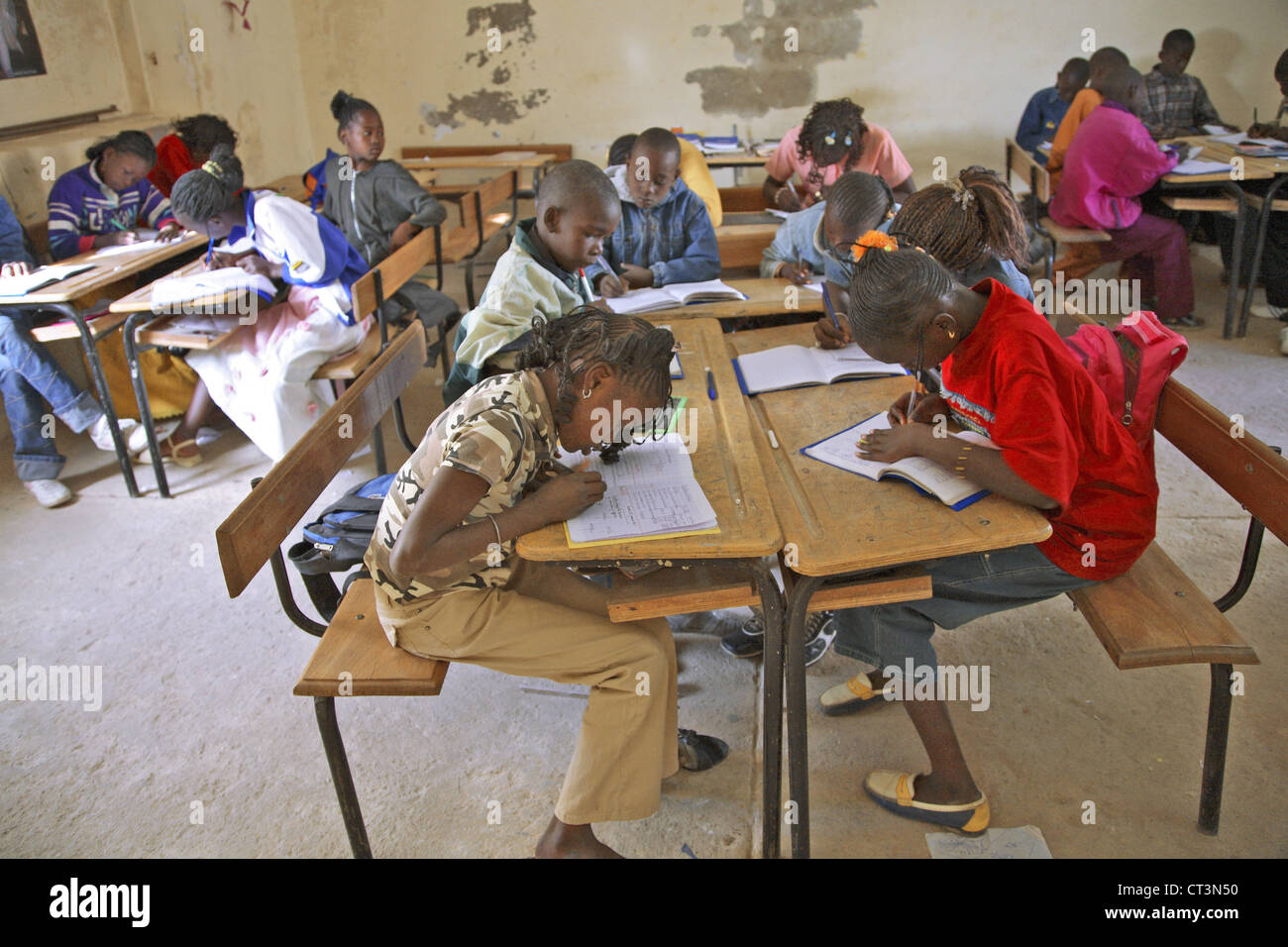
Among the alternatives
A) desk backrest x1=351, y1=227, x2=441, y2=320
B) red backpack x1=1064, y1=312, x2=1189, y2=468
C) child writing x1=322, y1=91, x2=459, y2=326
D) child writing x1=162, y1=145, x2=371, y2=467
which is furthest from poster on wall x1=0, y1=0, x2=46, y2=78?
red backpack x1=1064, y1=312, x2=1189, y2=468

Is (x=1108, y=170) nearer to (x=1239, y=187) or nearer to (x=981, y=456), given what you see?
(x=1239, y=187)

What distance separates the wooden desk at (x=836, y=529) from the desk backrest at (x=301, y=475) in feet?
3.07

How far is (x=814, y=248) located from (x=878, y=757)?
1.80m

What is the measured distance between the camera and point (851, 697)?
2355 millimetres

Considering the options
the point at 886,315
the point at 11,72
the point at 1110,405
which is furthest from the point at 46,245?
the point at 1110,405

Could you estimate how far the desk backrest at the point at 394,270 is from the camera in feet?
10.2

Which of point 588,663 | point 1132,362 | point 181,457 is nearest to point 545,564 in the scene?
point 588,663

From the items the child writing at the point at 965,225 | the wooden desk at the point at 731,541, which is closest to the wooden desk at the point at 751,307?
the child writing at the point at 965,225

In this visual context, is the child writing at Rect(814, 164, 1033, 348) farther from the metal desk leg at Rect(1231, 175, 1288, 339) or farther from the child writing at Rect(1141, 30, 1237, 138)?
the child writing at Rect(1141, 30, 1237, 138)

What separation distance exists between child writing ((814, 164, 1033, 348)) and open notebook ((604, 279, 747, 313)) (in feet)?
2.25

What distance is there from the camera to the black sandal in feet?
7.21

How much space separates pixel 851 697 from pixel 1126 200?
368 cm

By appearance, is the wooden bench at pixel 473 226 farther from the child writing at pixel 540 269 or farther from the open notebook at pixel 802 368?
the open notebook at pixel 802 368
